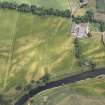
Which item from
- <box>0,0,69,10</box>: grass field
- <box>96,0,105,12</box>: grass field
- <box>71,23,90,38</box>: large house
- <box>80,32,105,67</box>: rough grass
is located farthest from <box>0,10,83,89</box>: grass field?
<box>96,0,105,12</box>: grass field

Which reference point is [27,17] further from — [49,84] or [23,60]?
[49,84]

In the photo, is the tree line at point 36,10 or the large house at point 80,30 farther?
the tree line at point 36,10

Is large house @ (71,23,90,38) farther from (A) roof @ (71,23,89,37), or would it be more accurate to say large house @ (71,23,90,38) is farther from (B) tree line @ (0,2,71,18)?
(B) tree line @ (0,2,71,18)

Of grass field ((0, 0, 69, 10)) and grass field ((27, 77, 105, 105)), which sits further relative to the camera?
grass field ((0, 0, 69, 10))

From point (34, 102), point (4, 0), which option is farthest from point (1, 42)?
point (34, 102)

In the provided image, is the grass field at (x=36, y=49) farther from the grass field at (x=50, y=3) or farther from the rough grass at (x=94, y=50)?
the grass field at (x=50, y=3)

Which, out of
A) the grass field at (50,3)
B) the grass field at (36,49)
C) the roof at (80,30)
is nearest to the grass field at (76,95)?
the grass field at (36,49)
